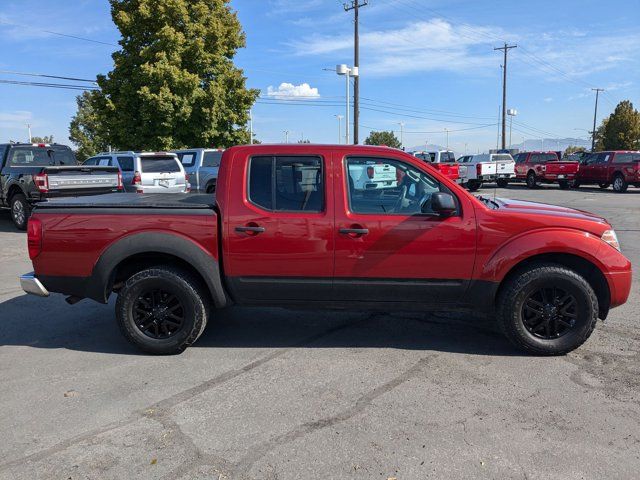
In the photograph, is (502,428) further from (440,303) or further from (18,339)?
(18,339)

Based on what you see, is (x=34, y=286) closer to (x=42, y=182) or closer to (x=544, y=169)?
(x=42, y=182)

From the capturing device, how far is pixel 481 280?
13.8 feet

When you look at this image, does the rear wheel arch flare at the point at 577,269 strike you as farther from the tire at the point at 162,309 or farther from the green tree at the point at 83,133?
the green tree at the point at 83,133

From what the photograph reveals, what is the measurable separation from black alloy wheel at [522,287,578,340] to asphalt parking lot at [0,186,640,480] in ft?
0.87

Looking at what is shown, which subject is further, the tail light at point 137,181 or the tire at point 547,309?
Result: the tail light at point 137,181

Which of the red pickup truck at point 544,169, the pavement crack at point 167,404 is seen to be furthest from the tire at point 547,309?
the red pickup truck at point 544,169

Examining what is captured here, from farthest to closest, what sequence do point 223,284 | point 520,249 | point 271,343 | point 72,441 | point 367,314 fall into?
1. point 367,314
2. point 271,343
3. point 223,284
4. point 520,249
5. point 72,441

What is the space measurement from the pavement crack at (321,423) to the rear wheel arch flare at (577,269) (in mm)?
1191

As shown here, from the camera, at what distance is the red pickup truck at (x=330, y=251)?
416 cm

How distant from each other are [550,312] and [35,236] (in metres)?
4.48

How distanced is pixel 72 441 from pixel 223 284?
171 cm

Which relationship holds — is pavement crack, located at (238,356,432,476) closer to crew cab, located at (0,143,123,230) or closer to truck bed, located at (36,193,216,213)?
truck bed, located at (36,193,216,213)

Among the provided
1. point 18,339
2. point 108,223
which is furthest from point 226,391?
point 18,339

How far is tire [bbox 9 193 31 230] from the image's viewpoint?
38.9 ft
